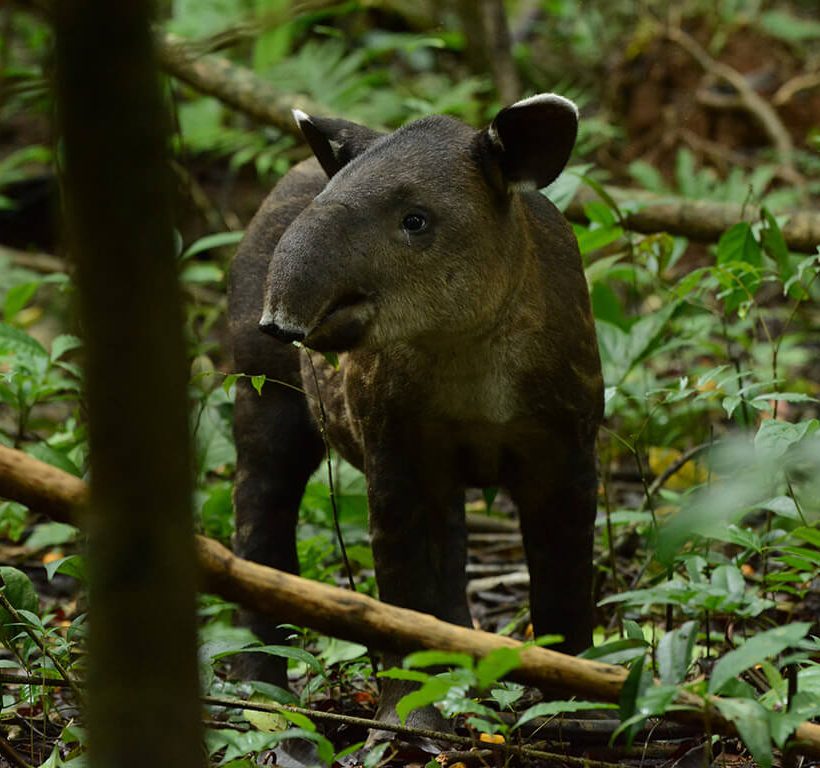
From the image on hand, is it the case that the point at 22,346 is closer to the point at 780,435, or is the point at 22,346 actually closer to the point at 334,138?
the point at 334,138

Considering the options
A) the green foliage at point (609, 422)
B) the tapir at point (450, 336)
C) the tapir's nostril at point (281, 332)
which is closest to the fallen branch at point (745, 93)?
the green foliage at point (609, 422)

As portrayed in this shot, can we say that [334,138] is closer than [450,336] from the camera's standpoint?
No

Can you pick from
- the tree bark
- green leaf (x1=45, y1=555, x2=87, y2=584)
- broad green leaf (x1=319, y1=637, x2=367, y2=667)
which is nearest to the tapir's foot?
broad green leaf (x1=319, y1=637, x2=367, y2=667)

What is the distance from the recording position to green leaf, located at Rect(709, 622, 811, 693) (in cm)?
302

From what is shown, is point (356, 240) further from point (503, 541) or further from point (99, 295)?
point (503, 541)

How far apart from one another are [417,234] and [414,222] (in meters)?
0.04

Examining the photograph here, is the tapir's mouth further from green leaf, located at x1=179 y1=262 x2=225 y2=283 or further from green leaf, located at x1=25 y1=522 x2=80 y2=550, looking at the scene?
green leaf, located at x1=179 y1=262 x2=225 y2=283

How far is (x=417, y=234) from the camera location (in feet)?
14.8

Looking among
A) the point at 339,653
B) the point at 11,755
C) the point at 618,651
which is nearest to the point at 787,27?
the point at 339,653

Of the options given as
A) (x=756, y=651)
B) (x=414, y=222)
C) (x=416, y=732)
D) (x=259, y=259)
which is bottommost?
(x=416, y=732)

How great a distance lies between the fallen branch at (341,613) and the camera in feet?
9.45

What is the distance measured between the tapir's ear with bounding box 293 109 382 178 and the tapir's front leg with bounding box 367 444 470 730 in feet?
3.61

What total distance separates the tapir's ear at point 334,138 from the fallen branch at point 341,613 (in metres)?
2.22

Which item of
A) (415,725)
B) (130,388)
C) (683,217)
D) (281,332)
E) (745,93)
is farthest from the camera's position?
(745,93)
